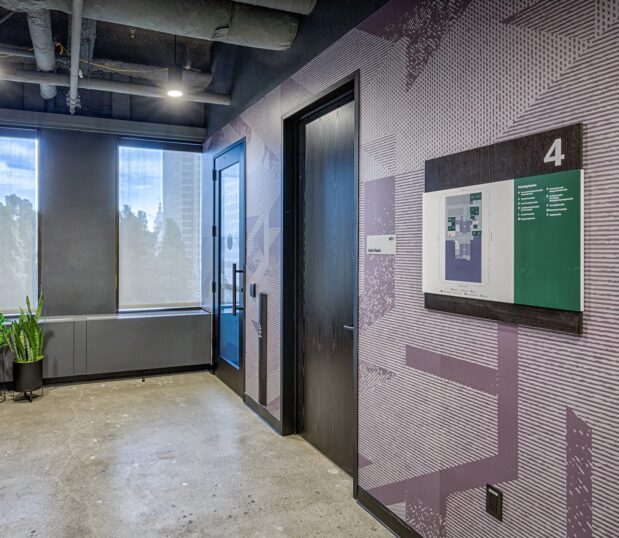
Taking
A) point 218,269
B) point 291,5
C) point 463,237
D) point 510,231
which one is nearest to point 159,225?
point 218,269

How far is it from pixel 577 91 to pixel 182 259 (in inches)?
185

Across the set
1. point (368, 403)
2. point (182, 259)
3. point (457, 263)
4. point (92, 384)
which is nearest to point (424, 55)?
point (457, 263)

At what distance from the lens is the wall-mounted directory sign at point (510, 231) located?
1525 mm

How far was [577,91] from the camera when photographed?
4.97ft

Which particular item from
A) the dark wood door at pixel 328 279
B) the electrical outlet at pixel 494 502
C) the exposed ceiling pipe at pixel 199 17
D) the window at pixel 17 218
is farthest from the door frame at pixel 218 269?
the electrical outlet at pixel 494 502

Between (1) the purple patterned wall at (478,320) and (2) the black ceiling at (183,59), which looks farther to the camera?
(2) the black ceiling at (183,59)

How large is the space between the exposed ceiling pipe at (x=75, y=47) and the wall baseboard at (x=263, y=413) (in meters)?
2.93

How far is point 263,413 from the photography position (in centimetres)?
388

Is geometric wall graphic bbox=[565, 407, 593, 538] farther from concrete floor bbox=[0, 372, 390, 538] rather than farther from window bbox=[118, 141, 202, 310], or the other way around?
window bbox=[118, 141, 202, 310]

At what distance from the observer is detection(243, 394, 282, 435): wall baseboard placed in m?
3.61

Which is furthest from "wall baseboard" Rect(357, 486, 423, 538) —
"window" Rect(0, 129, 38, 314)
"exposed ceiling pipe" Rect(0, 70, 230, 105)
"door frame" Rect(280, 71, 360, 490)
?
"window" Rect(0, 129, 38, 314)

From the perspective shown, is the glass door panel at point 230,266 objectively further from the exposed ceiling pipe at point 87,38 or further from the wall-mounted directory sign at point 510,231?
the wall-mounted directory sign at point 510,231

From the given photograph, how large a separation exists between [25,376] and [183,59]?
11.4ft

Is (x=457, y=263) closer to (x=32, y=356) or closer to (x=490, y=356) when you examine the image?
(x=490, y=356)
